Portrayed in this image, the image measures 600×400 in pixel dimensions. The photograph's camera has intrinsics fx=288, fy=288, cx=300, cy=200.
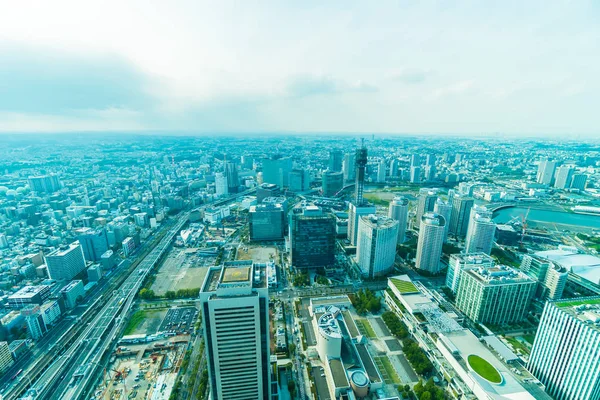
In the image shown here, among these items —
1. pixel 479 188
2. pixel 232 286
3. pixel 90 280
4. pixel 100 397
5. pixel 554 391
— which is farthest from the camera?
pixel 479 188


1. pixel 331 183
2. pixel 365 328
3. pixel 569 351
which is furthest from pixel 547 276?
pixel 331 183

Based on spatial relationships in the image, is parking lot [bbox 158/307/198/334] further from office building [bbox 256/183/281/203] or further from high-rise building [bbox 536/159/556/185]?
high-rise building [bbox 536/159/556/185]

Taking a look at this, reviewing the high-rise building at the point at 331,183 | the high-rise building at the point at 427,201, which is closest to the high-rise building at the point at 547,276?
the high-rise building at the point at 427,201

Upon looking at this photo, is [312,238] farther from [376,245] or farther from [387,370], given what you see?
[387,370]

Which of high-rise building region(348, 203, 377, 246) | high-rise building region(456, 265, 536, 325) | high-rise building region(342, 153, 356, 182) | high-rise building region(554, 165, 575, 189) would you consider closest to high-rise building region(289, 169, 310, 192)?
high-rise building region(342, 153, 356, 182)

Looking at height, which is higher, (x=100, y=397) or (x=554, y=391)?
(x=554, y=391)

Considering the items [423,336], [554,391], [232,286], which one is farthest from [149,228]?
[554,391]

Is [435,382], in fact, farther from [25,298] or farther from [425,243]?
[25,298]
